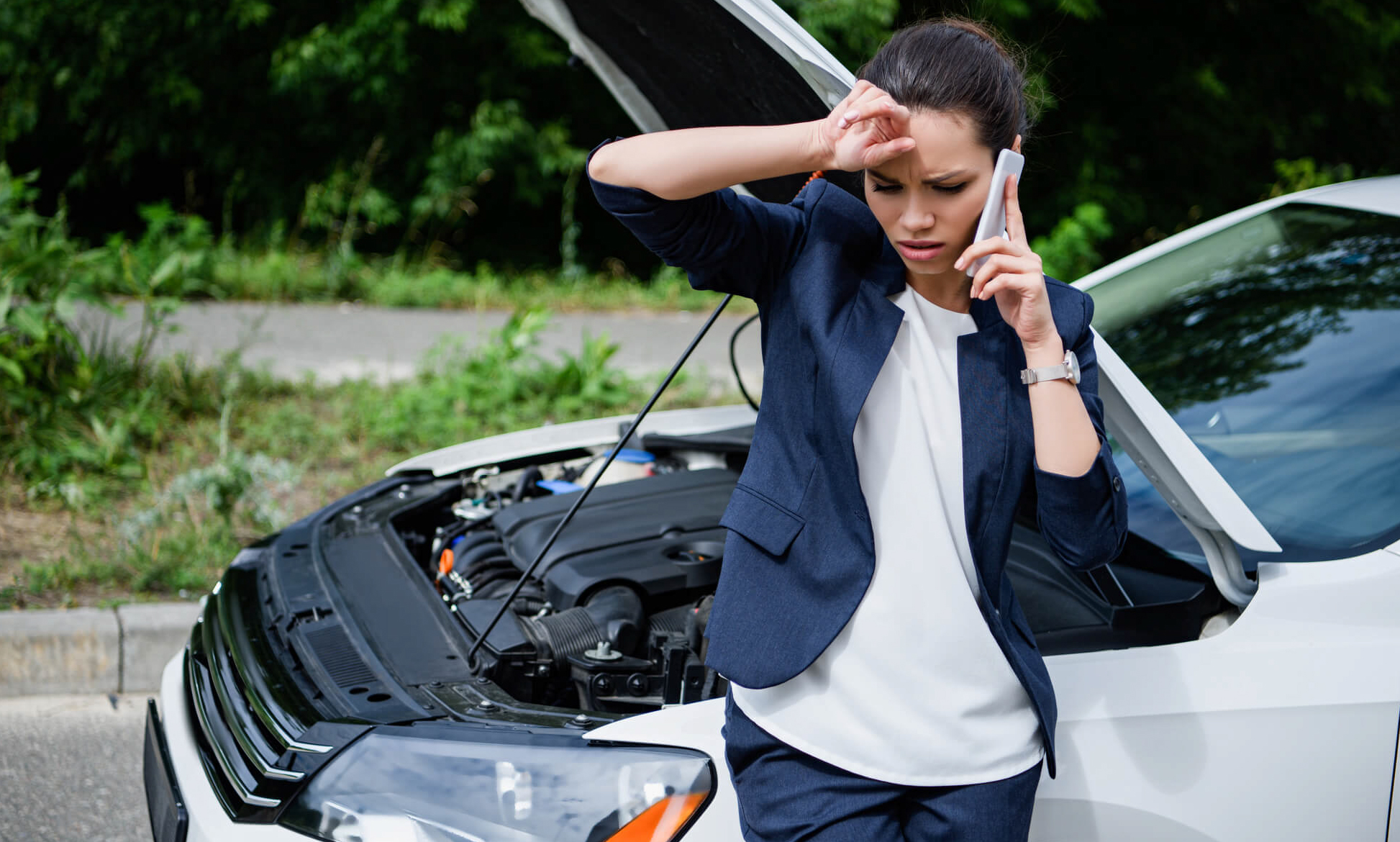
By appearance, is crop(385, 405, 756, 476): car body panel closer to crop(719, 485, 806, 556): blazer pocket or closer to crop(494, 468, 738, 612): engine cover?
crop(494, 468, 738, 612): engine cover

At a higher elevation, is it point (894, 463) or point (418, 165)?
point (418, 165)

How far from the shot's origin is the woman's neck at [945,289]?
53.8 inches

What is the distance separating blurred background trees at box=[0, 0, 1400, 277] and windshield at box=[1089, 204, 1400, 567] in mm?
5999

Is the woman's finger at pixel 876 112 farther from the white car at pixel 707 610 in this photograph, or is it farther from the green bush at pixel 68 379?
the green bush at pixel 68 379

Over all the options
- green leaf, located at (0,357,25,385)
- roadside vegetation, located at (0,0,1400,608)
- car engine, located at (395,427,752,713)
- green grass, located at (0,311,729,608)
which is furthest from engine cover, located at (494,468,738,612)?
green leaf, located at (0,357,25,385)

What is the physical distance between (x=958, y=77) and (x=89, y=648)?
3.21 meters

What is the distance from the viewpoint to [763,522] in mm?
1338

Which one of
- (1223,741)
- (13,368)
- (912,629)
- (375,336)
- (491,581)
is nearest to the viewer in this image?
(912,629)

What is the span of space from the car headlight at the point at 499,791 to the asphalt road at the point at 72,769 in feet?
4.79

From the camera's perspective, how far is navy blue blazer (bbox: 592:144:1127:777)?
1.32 m

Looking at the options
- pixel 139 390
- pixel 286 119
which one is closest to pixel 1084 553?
pixel 139 390

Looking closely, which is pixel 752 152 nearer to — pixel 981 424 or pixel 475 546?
pixel 981 424

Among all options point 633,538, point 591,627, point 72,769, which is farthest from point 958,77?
point 72,769

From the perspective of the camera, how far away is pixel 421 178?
1041cm
